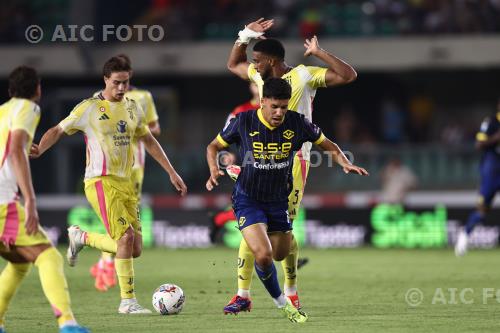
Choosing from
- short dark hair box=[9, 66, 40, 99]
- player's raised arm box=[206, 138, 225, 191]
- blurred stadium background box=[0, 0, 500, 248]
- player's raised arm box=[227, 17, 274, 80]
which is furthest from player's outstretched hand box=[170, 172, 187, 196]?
blurred stadium background box=[0, 0, 500, 248]

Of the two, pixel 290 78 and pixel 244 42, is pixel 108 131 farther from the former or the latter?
pixel 290 78

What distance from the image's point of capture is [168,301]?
9.88 metres

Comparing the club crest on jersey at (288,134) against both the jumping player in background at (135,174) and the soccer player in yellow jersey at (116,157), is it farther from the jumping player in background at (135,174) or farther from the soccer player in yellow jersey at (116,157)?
the jumping player in background at (135,174)

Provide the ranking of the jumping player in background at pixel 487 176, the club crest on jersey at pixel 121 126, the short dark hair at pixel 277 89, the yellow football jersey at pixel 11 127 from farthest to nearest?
the jumping player in background at pixel 487 176
the club crest on jersey at pixel 121 126
the short dark hair at pixel 277 89
the yellow football jersey at pixel 11 127

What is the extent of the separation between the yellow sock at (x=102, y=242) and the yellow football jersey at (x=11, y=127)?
9.44ft

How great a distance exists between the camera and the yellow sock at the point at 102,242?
34.6 ft

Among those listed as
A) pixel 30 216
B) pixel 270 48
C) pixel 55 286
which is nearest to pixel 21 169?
pixel 30 216

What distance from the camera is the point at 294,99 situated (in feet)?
33.6

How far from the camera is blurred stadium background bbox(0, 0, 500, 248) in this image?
20562 millimetres

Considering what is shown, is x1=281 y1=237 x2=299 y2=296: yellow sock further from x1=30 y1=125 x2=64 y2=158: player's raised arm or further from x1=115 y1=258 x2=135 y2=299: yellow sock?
x1=30 y1=125 x2=64 y2=158: player's raised arm

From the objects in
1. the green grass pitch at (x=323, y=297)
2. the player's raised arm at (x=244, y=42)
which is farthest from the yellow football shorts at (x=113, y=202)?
the player's raised arm at (x=244, y=42)

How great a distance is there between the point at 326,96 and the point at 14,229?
20.7m

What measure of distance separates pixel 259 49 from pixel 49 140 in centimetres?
193

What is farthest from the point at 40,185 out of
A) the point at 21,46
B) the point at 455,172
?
the point at 455,172
